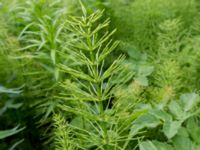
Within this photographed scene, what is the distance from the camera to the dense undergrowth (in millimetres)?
890

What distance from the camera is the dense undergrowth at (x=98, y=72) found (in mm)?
890

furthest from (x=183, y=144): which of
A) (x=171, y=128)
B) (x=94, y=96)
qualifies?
(x=94, y=96)

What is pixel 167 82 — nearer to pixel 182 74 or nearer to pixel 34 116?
pixel 182 74

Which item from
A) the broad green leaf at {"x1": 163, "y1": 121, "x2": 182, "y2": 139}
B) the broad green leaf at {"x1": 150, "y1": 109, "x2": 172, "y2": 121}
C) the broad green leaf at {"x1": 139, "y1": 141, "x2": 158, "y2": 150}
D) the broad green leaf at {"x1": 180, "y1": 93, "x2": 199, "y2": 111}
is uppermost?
the broad green leaf at {"x1": 180, "y1": 93, "x2": 199, "y2": 111}

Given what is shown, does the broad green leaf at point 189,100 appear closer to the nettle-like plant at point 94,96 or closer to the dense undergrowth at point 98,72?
the dense undergrowth at point 98,72

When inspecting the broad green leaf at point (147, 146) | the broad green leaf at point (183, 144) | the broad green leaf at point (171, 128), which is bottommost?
the broad green leaf at point (183, 144)

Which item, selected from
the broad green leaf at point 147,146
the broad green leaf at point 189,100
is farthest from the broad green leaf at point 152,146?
the broad green leaf at point 189,100

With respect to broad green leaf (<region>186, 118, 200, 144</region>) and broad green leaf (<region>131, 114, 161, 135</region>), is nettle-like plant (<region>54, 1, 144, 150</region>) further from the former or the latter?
broad green leaf (<region>186, 118, 200, 144</region>)

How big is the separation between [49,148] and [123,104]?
250 mm

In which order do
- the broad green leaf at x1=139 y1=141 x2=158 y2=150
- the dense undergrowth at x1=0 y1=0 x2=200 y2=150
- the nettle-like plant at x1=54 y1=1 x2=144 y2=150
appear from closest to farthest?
1. the nettle-like plant at x1=54 y1=1 x2=144 y2=150
2. the broad green leaf at x1=139 y1=141 x2=158 y2=150
3. the dense undergrowth at x1=0 y1=0 x2=200 y2=150

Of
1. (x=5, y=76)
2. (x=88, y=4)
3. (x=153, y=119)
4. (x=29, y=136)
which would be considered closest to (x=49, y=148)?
(x=29, y=136)

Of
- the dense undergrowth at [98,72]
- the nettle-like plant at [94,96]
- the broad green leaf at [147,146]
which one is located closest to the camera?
the nettle-like plant at [94,96]

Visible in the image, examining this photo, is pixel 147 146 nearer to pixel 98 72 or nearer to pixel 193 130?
pixel 193 130

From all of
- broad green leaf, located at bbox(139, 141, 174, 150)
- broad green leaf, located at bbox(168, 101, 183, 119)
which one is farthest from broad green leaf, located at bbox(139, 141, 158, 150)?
broad green leaf, located at bbox(168, 101, 183, 119)
